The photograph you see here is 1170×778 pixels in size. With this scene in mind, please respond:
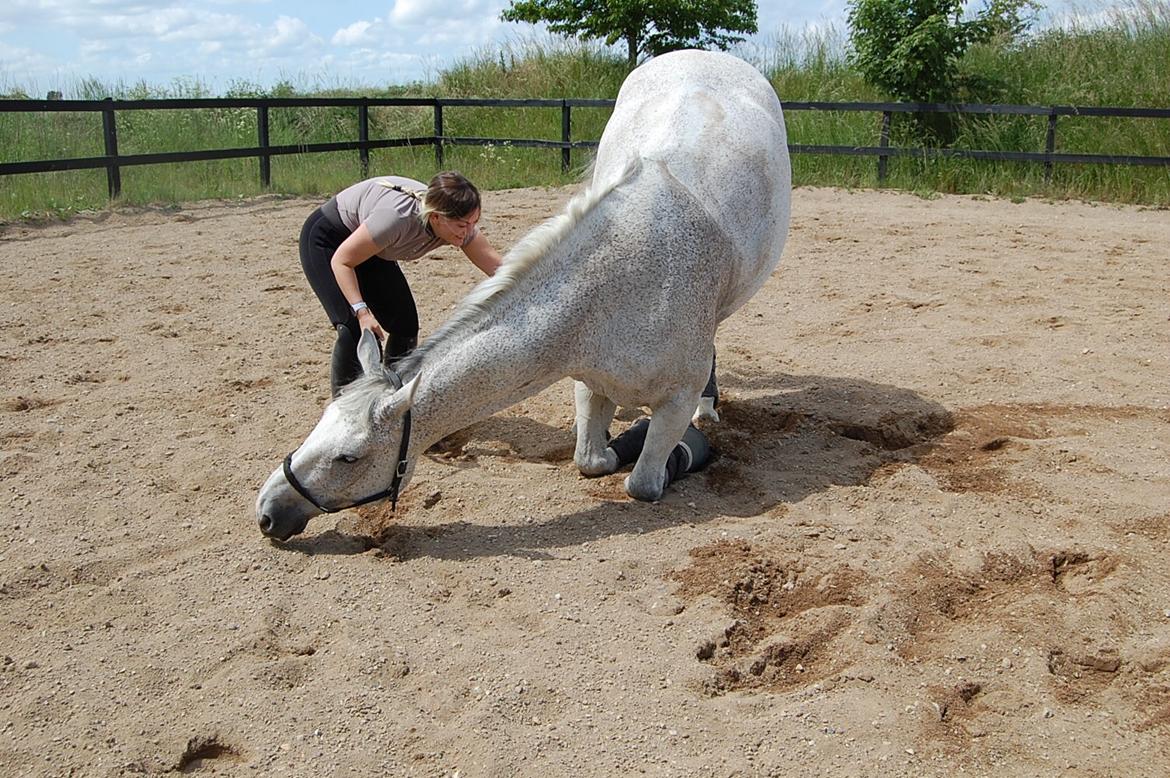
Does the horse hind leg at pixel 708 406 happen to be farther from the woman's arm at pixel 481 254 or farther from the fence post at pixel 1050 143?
the fence post at pixel 1050 143

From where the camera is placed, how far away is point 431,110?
18281 mm

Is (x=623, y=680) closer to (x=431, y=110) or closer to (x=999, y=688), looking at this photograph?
(x=999, y=688)

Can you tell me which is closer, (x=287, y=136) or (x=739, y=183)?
(x=739, y=183)

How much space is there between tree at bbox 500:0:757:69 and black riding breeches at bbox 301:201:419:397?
15688 mm

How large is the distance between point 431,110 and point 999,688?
1705cm

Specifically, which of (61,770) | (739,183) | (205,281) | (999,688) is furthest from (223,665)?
(205,281)

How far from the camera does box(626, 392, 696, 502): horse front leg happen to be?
410 centimetres

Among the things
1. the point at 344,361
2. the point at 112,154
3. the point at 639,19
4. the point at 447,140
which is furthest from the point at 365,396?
the point at 639,19

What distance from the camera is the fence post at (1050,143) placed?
40.3 ft

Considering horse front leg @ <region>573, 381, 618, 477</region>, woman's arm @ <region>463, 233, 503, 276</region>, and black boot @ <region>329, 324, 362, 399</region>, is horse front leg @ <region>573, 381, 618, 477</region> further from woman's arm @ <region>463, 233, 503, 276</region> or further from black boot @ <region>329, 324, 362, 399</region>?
black boot @ <region>329, 324, 362, 399</region>

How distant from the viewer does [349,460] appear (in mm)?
3621

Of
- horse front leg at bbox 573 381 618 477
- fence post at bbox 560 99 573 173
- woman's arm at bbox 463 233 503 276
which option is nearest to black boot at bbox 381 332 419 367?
woman's arm at bbox 463 233 503 276

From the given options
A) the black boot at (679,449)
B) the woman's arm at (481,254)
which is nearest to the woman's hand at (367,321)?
the woman's arm at (481,254)

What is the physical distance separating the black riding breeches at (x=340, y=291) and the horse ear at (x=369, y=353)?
760mm
